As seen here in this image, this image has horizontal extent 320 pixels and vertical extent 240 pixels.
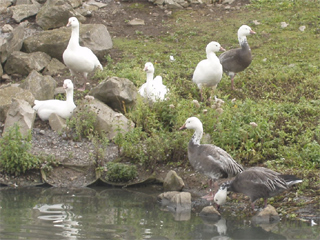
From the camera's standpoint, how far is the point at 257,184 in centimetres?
795

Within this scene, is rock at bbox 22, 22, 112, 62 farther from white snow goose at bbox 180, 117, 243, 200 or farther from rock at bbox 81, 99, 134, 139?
white snow goose at bbox 180, 117, 243, 200

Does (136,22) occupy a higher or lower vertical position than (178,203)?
higher

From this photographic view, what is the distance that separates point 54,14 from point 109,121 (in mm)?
6159

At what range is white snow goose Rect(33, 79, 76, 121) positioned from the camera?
11094 millimetres

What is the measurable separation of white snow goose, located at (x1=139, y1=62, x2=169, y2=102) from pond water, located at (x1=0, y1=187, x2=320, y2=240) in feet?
9.08

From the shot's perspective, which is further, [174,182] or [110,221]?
[174,182]

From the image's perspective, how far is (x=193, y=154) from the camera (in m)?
8.86

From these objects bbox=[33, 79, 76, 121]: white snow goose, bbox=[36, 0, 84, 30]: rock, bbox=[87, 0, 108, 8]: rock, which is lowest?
bbox=[33, 79, 76, 121]: white snow goose

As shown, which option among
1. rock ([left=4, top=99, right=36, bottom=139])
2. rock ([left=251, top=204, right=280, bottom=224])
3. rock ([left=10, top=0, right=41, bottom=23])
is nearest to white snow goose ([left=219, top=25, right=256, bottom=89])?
rock ([left=4, top=99, right=36, bottom=139])

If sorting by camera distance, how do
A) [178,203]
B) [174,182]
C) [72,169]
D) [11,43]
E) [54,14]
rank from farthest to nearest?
[54,14] < [11,43] < [72,169] < [174,182] < [178,203]

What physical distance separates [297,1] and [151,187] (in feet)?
34.3

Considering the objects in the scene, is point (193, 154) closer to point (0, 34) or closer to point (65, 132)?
point (65, 132)

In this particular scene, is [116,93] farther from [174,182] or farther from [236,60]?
[236,60]

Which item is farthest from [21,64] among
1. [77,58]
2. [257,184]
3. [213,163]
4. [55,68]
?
[257,184]
